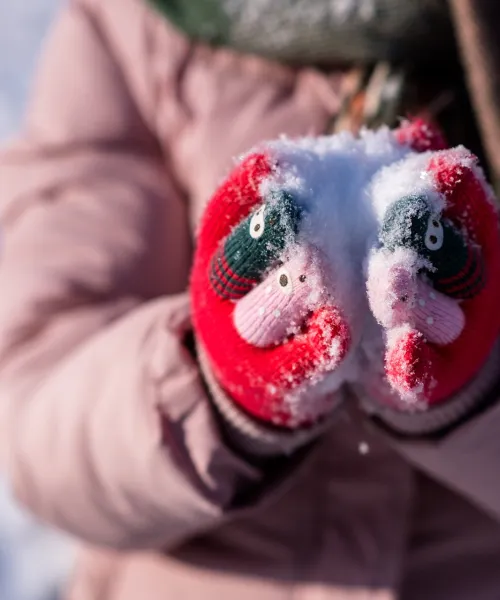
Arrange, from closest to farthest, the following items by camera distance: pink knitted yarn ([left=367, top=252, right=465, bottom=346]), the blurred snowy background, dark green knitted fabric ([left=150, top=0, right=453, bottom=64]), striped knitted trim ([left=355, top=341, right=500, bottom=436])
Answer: pink knitted yarn ([left=367, top=252, right=465, bottom=346]) < striped knitted trim ([left=355, top=341, right=500, bottom=436]) < dark green knitted fabric ([left=150, top=0, right=453, bottom=64]) < the blurred snowy background

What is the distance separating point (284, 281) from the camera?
0.32 meters

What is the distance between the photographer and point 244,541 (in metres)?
0.60

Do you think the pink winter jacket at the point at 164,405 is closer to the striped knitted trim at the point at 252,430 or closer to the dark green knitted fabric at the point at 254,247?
the striped knitted trim at the point at 252,430

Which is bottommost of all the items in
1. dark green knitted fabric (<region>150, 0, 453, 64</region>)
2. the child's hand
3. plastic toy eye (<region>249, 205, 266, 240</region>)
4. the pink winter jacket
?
the pink winter jacket

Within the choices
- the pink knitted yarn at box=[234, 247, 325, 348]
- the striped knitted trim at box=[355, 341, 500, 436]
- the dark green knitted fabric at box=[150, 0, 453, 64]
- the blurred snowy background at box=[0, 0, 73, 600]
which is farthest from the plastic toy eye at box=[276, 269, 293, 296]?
the blurred snowy background at box=[0, 0, 73, 600]

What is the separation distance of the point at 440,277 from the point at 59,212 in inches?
19.2

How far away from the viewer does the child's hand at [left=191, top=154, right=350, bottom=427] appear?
31 cm

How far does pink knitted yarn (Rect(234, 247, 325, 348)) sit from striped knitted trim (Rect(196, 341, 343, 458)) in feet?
0.31

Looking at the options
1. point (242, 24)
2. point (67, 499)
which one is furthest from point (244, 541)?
point (242, 24)

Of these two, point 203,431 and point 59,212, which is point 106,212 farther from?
point 203,431

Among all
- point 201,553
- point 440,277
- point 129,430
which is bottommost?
point 201,553

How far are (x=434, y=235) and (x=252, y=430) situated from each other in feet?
0.63

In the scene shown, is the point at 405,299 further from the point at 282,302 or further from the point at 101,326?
the point at 101,326

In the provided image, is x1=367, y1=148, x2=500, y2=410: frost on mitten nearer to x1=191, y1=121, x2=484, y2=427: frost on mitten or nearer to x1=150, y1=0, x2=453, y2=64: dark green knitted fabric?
x1=191, y1=121, x2=484, y2=427: frost on mitten
